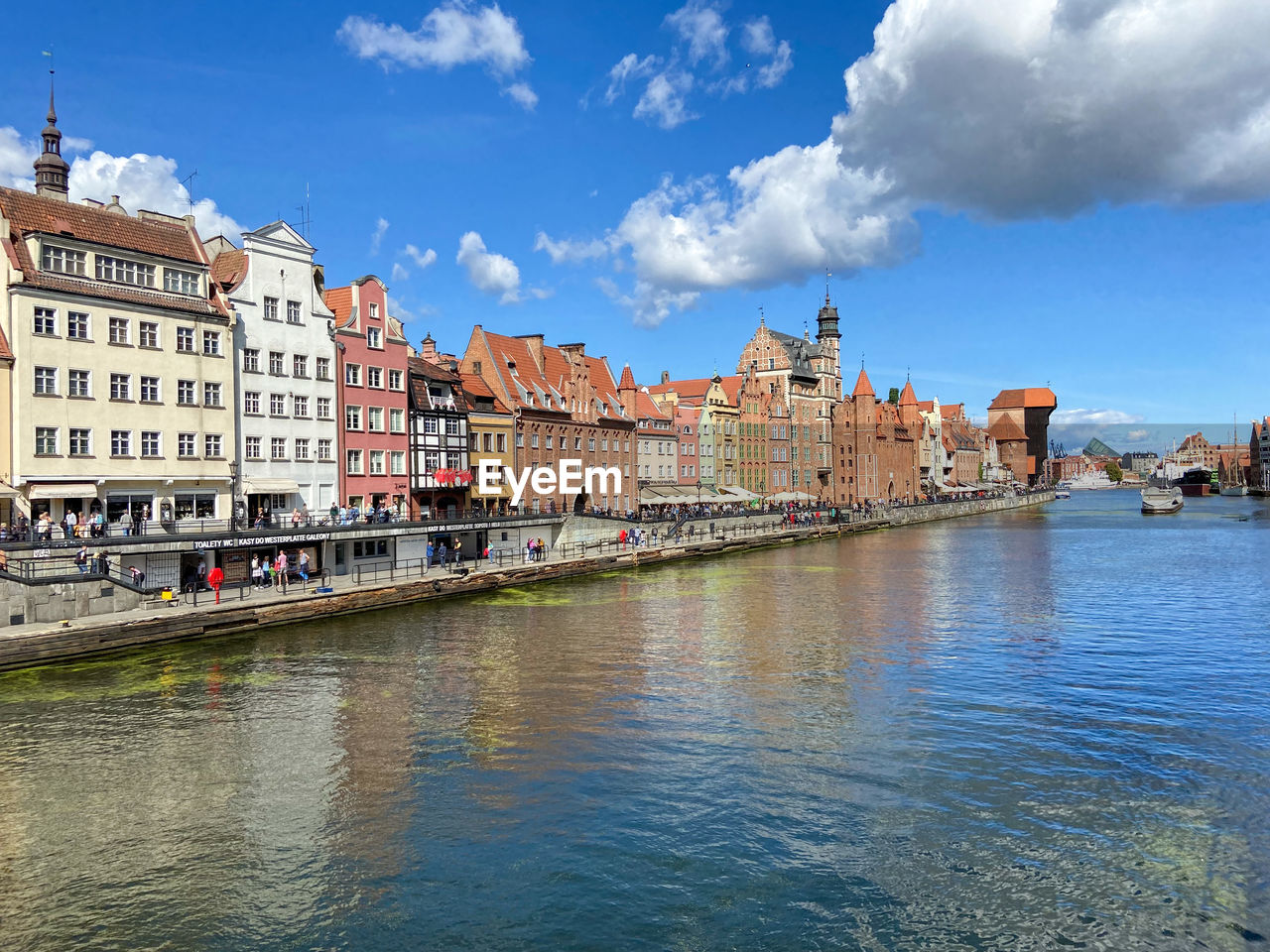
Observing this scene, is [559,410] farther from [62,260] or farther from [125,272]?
[62,260]

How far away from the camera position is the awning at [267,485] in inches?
2114

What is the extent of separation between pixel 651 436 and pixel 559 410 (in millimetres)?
20253

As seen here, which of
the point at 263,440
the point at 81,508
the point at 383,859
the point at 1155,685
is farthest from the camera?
the point at 263,440

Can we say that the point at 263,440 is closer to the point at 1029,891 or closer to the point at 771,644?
the point at 771,644

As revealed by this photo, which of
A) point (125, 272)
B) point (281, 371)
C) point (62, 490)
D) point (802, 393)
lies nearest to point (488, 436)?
point (281, 371)

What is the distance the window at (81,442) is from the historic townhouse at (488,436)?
30.7 meters

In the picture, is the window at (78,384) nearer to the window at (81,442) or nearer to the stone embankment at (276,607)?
the window at (81,442)

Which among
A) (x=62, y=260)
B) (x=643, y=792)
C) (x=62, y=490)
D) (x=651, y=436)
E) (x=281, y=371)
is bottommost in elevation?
(x=643, y=792)

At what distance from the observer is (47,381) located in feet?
145

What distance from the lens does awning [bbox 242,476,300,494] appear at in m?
53.7

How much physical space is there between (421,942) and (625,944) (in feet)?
11.3

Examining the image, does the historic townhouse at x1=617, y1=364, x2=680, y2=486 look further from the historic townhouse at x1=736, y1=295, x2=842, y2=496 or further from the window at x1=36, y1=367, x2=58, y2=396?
the window at x1=36, y1=367, x2=58, y2=396

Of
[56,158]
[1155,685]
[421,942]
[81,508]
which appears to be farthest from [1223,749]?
[56,158]

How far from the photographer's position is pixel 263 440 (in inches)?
2174
